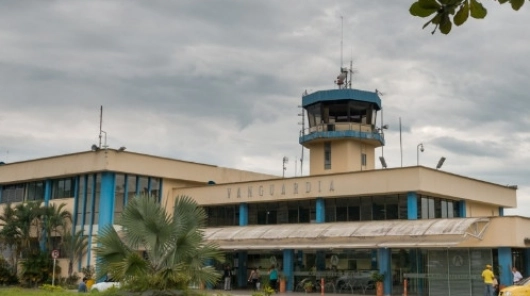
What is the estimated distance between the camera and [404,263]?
36.0 metres

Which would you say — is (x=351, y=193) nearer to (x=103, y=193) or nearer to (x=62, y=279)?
(x=103, y=193)

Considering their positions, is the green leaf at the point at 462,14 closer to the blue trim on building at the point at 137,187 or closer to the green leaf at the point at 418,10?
the green leaf at the point at 418,10

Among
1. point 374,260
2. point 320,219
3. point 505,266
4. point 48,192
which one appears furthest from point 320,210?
point 48,192

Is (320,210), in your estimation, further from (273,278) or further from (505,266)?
(505,266)

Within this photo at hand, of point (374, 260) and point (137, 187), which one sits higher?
point (137, 187)

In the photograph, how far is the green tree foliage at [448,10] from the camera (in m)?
3.56

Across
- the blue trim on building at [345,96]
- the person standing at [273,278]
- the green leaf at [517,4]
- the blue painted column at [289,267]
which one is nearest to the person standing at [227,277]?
the person standing at [273,278]

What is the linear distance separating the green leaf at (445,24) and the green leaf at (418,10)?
0.34 feet

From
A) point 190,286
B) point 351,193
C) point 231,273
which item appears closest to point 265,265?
point 231,273

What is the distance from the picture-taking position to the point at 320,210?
40.1 metres

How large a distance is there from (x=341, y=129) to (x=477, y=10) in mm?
42323

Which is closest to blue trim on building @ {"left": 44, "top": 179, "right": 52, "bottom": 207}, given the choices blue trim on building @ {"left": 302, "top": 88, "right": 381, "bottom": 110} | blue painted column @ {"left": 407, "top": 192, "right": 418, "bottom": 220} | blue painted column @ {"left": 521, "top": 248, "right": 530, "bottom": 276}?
blue trim on building @ {"left": 302, "top": 88, "right": 381, "bottom": 110}

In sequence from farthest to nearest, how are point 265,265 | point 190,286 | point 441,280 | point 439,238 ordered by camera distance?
point 265,265 < point 441,280 < point 439,238 < point 190,286

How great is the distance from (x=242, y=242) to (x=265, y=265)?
378cm
